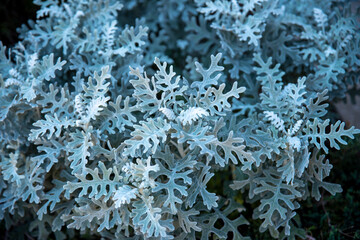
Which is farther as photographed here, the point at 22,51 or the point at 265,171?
the point at 22,51

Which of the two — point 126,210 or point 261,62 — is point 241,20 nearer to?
point 261,62

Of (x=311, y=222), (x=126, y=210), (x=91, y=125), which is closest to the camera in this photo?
(x=126, y=210)

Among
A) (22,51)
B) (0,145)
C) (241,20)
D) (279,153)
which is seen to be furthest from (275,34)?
(0,145)

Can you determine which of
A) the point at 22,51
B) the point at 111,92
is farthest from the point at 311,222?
the point at 22,51

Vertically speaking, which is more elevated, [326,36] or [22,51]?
[22,51]

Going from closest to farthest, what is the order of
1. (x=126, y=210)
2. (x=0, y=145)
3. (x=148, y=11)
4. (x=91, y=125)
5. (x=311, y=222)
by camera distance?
(x=126, y=210) < (x=91, y=125) < (x=0, y=145) < (x=311, y=222) < (x=148, y=11)

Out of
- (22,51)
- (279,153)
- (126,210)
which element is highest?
(22,51)
